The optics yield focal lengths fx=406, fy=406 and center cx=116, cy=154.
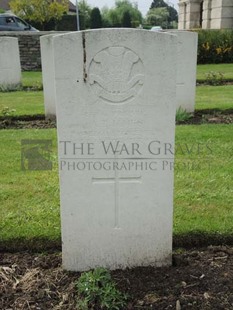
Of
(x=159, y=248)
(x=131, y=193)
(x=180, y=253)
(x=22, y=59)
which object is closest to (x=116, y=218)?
(x=131, y=193)

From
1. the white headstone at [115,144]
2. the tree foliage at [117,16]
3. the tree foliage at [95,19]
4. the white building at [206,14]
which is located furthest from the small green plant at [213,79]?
the tree foliage at [117,16]

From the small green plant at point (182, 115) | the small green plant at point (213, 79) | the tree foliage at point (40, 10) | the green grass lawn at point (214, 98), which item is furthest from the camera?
the tree foliage at point (40, 10)

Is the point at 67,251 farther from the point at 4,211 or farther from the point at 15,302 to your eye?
the point at 4,211

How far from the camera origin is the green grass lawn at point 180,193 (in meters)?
3.21

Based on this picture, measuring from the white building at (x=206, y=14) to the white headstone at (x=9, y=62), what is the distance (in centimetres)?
1385

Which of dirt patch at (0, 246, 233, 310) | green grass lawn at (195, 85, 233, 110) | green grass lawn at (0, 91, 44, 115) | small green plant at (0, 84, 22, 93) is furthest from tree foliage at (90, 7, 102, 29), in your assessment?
dirt patch at (0, 246, 233, 310)

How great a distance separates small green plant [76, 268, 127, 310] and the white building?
2069 centimetres

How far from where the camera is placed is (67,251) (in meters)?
2.67

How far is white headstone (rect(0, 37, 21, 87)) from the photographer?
10234mm

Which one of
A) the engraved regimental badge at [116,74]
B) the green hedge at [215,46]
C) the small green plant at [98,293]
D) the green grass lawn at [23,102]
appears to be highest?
the engraved regimental badge at [116,74]

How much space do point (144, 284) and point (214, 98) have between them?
687 cm

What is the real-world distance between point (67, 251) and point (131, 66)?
4.13 feet

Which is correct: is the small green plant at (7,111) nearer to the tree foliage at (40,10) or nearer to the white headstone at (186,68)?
the white headstone at (186,68)

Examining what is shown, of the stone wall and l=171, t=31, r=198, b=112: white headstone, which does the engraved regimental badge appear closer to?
l=171, t=31, r=198, b=112: white headstone
